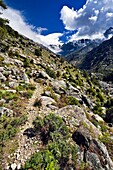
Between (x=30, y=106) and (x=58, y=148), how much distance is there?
825cm

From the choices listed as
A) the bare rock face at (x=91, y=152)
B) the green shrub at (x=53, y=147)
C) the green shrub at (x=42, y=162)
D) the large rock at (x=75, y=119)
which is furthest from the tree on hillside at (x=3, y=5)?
the green shrub at (x=42, y=162)

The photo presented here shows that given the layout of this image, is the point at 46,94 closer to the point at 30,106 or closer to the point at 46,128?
the point at 30,106

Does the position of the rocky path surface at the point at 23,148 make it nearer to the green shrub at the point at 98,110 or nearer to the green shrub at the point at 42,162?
the green shrub at the point at 42,162

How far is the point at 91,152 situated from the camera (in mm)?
15078

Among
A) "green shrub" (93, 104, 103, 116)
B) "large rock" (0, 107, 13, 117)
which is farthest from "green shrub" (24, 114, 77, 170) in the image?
"green shrub" (93, 104, 103, 116)

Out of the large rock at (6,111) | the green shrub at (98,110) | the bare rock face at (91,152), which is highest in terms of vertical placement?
the large rock at (6,111)

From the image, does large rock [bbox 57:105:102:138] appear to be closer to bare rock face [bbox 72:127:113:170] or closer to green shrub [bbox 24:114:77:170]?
green shrub [bbox 24:114:77:170]

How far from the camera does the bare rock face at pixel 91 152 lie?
14523mm

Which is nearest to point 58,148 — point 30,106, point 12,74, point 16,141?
point 16,141

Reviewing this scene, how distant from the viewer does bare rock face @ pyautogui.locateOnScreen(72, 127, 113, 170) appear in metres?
14.5

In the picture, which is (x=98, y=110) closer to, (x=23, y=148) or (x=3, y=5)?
(x=23, y=148)

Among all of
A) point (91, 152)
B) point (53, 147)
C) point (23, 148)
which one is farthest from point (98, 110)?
point (23, 148)

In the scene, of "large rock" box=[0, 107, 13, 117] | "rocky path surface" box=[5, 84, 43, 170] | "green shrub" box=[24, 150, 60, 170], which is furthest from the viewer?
"large rock" box=[0, 107, 13, 117]

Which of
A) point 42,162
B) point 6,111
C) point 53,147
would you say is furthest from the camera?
point 6,111
